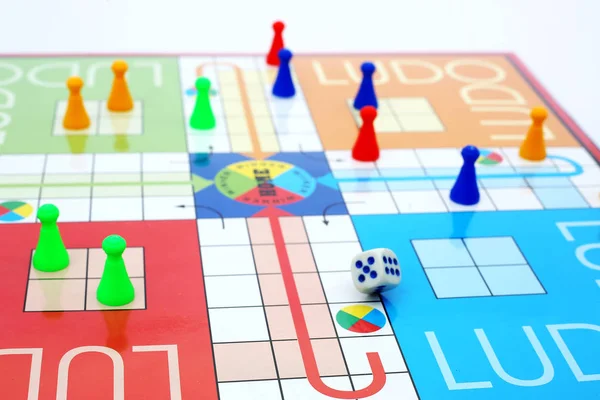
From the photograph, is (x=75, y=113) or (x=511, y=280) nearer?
(x=511, y=280)

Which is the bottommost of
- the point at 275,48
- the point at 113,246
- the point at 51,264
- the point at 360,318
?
the point at 360,318

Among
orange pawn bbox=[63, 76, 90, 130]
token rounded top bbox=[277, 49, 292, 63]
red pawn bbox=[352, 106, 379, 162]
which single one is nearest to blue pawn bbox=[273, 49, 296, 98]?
token rounded top bbox=[277, 49, 292, 63]

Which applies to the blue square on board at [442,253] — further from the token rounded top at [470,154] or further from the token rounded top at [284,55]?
the token rounded top at [284,55]

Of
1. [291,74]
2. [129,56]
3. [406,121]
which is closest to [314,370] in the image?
[406,121]

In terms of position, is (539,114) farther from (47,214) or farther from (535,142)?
(47,214)

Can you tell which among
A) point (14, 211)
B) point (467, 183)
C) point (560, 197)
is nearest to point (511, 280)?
point (467, 183)

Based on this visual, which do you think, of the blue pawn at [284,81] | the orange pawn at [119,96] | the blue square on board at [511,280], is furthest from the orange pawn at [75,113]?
the blue square on board at [511,280]
